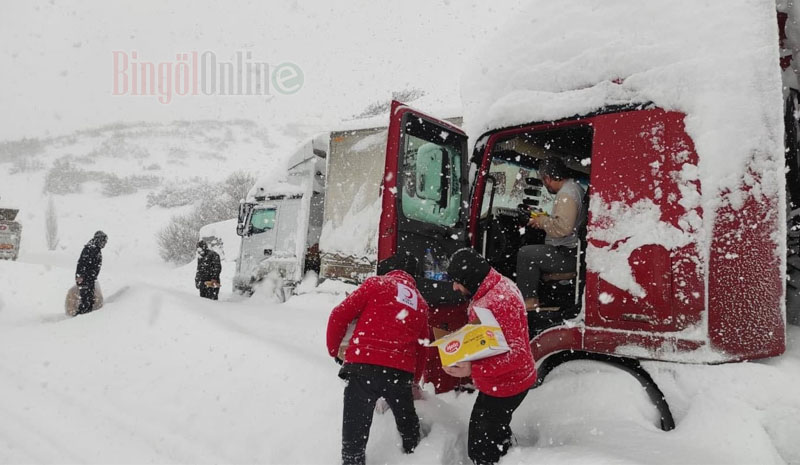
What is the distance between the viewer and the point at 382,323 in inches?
114

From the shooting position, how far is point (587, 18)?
9.95 feet

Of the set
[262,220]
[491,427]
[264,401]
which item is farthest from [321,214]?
[491,427]

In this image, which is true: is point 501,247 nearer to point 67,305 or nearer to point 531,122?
point 531,122

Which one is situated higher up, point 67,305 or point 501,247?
point 501,247

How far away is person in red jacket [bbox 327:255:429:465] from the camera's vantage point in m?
2.86

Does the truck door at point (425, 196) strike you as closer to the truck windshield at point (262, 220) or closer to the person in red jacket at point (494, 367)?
the person in red jacket at point (494, 367)

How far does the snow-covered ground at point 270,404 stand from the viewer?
7.66 ft

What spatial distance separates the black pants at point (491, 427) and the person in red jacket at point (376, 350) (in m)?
0.45

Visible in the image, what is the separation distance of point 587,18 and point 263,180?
8697 mm

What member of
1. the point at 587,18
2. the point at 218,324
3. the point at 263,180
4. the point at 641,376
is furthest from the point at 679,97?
the point at 263,180

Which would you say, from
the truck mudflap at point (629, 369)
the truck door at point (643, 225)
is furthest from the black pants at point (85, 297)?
the truck door at point (643, 225)

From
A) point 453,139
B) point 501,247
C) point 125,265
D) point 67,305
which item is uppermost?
point 453,139

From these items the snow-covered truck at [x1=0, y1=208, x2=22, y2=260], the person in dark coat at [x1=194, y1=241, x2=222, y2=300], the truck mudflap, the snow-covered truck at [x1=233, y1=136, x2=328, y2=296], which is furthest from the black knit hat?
the snow-covered truck at [x1=0, y1=208, x2=22, y2=260]

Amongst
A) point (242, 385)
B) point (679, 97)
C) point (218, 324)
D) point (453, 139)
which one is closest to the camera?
point (679, 97)
